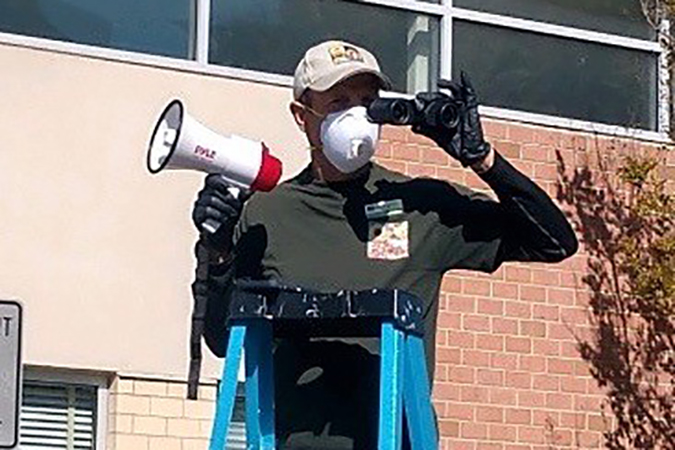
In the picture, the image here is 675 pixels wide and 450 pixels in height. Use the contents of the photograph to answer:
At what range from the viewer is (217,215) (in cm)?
575

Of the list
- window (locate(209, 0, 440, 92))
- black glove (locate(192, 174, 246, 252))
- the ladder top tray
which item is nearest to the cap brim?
black glove (locate(192, 174, 246, 252))

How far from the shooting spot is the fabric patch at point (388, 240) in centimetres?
569

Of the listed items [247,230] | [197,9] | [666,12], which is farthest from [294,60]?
[247,230]

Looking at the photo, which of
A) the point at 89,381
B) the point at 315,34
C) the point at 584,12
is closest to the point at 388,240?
the point at 89,381

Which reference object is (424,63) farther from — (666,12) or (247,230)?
(247,230)

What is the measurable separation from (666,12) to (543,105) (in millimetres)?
815

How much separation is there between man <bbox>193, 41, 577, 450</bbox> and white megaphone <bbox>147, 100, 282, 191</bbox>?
0.20 feet

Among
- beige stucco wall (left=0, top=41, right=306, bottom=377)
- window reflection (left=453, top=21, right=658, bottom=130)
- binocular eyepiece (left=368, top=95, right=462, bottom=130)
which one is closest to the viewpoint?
binocular eyepiece (left=368, top=95, right=462, bottom=130)

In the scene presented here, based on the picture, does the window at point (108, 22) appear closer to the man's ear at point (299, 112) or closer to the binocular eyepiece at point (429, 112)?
the man's ear at point (299, 112)

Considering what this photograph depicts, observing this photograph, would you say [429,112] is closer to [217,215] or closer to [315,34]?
[217,215]

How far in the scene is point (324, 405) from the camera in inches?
220

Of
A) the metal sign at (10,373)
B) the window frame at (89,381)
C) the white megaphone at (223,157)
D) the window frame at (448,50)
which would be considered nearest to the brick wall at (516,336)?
the window frame at (448,50)

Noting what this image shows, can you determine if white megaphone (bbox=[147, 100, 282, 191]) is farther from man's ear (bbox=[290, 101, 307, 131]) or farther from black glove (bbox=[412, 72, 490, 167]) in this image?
black glove (bbox=[412, 72, 490, 167])

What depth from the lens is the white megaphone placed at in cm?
594
